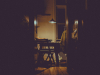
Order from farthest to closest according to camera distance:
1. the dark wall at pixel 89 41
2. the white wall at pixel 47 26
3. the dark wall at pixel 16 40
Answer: the white wall at pixel 47 26 < the dark wall at pixel 89 41 < the dark wall at pixel 16 40

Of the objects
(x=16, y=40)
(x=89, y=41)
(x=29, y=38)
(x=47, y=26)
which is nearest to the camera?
(x=16, y=40)

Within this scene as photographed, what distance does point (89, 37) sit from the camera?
6.26 feet

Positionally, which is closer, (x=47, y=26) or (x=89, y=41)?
(x=89, y=41)

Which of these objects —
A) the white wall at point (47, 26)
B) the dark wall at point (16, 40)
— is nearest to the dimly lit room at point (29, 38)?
the dark wall at point (16, 40)

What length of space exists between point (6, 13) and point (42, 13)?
434 centimetres

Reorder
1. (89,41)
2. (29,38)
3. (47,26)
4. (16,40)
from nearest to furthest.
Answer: (16,40)
(89,41)
(29,38)
(47,26)

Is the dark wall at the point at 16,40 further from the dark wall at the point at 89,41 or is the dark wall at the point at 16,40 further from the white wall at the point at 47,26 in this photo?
the white wall at the point at 47,26

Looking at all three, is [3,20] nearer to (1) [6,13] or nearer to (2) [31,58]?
(1) [6,13]

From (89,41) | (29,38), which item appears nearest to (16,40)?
(29,38)

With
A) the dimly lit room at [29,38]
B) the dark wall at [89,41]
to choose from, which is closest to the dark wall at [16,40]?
the dimly lit room at [29,38]

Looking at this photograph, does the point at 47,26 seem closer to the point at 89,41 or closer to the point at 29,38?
the point at 29,38

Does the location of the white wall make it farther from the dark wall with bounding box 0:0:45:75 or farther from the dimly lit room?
the dark wall with bounding box 0:0:45:75

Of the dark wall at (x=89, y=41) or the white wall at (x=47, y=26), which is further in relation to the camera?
the white wall at (x=47, y=26)

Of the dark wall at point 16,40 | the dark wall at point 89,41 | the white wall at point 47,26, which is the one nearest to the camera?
the dark wall at point 16,40
